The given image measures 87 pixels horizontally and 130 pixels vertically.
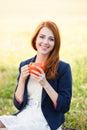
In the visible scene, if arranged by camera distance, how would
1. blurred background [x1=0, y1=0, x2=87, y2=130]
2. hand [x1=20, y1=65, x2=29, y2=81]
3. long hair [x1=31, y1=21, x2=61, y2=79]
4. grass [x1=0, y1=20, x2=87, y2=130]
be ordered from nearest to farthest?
hand [x1=20, y1=65, x2=29, y2=81] < long hair [x1=31, y1=21, x2=61, y2=79] < grass [x1=0, y1=20, x2=87, y2=130] < blurred background [x1=0, y1=0, x2=87, y2=130]

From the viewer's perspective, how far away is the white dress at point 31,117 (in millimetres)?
4383

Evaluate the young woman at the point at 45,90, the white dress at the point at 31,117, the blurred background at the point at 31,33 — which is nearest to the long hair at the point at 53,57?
the young woman at the point at 45,90

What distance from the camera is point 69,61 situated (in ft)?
27.9

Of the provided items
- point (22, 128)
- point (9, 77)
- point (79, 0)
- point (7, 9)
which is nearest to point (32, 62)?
point (22, 128)

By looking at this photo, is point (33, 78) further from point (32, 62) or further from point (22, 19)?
point (22, 19)

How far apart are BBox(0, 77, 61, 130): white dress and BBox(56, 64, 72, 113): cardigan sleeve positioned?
0.64 ft

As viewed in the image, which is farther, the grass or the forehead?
the grass

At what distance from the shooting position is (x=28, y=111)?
4.52 m

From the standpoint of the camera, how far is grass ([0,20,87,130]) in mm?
5824

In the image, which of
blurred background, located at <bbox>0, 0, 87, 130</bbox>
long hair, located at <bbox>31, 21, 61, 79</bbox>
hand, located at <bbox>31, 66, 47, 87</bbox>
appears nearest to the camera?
hand, located at <bbox>31, 66, 47, 87</bbox>

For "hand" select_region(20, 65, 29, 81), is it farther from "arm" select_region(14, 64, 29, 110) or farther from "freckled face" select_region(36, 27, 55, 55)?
"freckled face" select_region(36, 27, 55, 55)

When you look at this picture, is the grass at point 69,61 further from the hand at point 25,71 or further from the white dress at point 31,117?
the hand at point 25,71

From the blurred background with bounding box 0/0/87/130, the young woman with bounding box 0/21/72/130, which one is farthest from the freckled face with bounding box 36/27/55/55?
the blurred background with bounding box 0/0/87/130

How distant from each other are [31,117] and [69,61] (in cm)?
412
